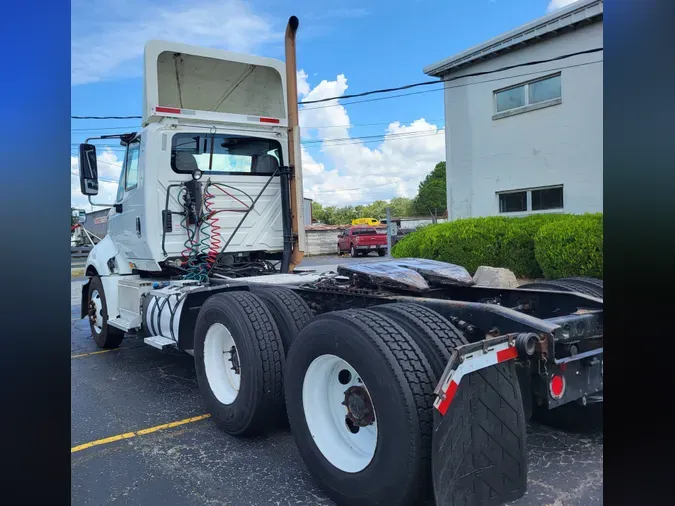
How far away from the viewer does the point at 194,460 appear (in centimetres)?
379

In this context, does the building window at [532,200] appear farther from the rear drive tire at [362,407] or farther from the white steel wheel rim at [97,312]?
the rear drive tire at [362,407]

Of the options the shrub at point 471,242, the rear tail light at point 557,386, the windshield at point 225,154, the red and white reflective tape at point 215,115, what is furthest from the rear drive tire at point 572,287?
the shrub at point 471,242

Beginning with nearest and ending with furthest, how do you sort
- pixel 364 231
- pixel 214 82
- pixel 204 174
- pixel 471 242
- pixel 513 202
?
1. pixel 204 174
2. pixel 214 82
3. pixel 471 242
4. pixel 513 202
5. pixel 364 231

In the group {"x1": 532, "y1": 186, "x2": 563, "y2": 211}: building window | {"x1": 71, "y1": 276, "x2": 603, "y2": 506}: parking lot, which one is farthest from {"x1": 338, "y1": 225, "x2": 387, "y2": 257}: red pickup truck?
{"x1": 71, "y1": 276, "x2": 603, "y2": 506}: parking lot

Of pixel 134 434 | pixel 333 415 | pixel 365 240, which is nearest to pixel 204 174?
pixel 134 434

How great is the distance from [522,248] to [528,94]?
527cm

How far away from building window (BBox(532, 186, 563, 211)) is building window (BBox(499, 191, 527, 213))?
327 mm

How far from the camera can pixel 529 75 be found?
1388cm

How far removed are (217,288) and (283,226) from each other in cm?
181

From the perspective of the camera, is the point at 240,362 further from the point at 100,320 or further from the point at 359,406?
the point at 100,320

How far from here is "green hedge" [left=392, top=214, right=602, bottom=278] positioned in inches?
365
